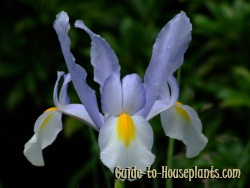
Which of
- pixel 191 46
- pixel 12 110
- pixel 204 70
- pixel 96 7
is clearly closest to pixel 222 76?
pixel 204 70

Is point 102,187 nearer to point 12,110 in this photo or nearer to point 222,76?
point 12,110

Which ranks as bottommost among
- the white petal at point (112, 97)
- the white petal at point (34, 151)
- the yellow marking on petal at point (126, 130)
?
the white petal at point (34, 151)

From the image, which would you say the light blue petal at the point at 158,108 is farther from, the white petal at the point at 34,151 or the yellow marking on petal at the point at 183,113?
the white petal at the point at 34,151

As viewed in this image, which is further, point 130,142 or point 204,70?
point 204,70

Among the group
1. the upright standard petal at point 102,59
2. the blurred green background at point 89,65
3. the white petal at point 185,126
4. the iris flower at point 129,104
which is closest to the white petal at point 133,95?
the iris flower at point 129,104

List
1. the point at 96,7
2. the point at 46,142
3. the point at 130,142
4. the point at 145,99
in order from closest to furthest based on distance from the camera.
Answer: the point at 130,142 < the point at 145,99 < the point at 46,142 < the point at 96,7

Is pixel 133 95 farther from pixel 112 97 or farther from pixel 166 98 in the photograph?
pixel 166 98

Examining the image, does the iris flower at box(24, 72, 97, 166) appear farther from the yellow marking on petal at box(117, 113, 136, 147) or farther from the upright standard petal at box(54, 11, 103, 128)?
the yellow marking on petal at box(117, 113, 136, 147)
